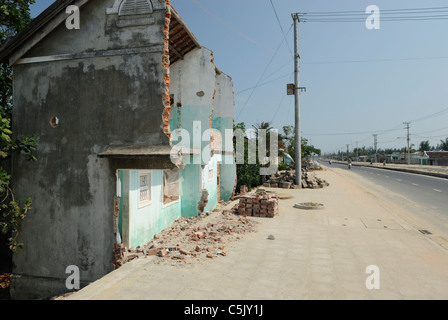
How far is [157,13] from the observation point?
5.60m

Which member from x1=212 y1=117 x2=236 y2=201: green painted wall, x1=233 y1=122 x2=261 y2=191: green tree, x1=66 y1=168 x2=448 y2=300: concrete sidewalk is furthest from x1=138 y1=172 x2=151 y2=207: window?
x1=233 y1=122 x2=261 y2=191: green tree

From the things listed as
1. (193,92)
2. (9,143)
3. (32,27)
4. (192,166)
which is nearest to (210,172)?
(192,166)

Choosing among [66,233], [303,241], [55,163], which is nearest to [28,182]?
[55,163]

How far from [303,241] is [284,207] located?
5314 millimetres

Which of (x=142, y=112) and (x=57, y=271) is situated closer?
(x=142, y=112)

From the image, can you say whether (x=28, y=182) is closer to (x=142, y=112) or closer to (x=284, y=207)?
(x=142, y=112)

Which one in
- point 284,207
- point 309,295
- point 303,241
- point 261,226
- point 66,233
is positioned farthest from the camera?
point 284,207

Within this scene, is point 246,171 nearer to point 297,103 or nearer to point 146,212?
point 297,103

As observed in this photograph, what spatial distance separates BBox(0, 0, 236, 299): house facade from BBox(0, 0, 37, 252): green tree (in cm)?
22

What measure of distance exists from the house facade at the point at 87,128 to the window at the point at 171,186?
1947 mm

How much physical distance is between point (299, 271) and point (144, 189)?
14.4 ft

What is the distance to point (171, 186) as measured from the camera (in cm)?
924

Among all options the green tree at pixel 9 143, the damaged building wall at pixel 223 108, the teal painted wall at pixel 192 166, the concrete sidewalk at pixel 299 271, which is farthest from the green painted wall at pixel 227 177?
the green tree at pixel 9 143

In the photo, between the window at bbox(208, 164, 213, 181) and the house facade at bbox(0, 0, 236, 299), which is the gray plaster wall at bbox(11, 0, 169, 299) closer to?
the house facade at bbox(0, 0, 236, 299)
